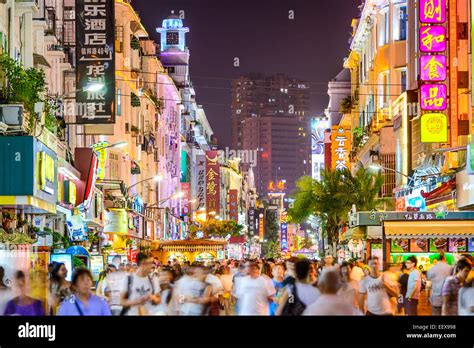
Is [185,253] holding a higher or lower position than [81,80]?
lower

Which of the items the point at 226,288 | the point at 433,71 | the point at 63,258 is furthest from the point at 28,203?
the point at 433,71

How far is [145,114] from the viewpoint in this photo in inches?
3174

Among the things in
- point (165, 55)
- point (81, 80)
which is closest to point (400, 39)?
point (81, 80)

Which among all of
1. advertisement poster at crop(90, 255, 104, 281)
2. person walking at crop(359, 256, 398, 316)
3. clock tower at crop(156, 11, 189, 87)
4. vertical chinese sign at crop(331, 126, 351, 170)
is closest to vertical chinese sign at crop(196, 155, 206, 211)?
clock tower at crop(156, 11, 189, 87)

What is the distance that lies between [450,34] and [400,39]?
2629 centimetres

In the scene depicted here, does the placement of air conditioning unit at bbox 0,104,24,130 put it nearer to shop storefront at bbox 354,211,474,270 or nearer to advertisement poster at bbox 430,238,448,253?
shop storefront at bbox 354,211,474,270

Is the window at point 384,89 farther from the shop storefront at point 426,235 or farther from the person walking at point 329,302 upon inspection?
the person walking at point 329,302

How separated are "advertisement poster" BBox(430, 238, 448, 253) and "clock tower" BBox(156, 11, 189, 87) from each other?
90.4 meters

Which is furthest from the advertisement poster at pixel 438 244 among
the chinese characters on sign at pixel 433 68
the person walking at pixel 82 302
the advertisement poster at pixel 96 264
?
the person walking at pixel 82 302

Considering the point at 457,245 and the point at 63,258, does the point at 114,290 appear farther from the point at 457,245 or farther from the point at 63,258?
the point at 457,245

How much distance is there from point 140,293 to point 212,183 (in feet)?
398

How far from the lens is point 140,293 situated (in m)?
14.1

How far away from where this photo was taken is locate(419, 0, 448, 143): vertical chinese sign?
49281mm
